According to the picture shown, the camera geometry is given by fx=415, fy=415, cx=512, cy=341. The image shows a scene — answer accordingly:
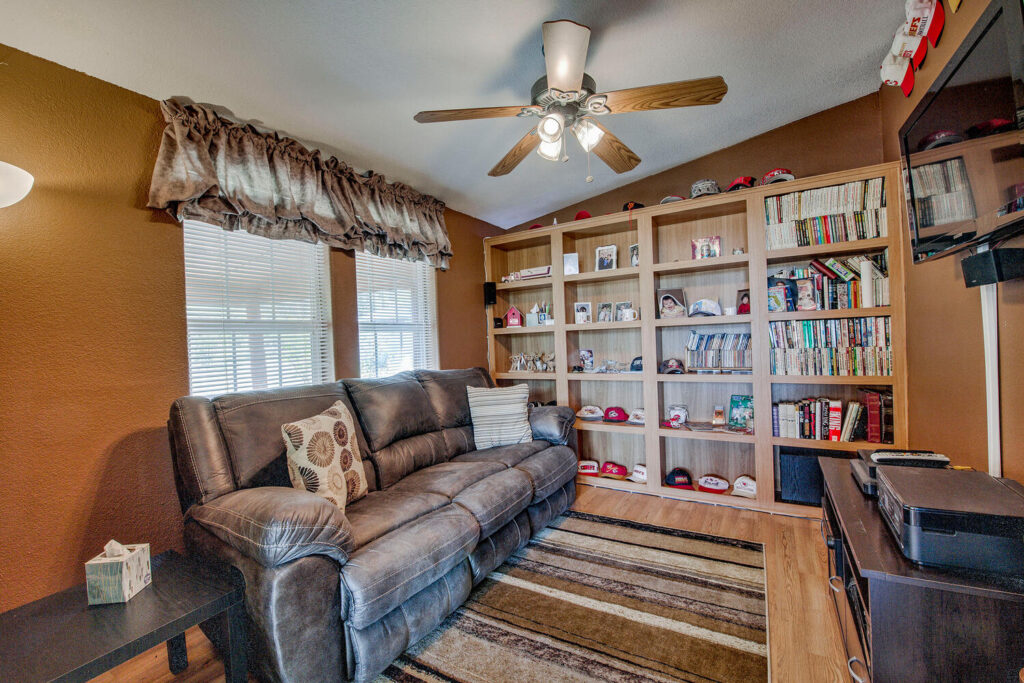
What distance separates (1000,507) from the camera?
3.52ft

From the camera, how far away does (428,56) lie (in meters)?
1.82

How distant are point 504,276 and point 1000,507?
3.45 m

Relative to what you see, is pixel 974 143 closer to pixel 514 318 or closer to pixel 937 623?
pixel 937 623

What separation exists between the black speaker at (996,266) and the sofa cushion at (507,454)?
209 cm

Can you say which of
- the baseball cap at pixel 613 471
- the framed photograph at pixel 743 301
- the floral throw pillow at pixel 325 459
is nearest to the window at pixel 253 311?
the floral throw pillow at pixel 325 459

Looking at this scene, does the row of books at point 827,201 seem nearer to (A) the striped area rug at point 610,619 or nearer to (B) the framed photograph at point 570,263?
(B) the framed photograph at point 570,263

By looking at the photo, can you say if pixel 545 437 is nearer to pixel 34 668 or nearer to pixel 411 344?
pixel 411 344

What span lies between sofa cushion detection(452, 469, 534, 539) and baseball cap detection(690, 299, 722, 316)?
5.80 ft

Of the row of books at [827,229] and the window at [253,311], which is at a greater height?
the row of books at [827,229]

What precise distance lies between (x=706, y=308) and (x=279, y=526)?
9.39ft

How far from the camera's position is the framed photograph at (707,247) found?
3050 mm

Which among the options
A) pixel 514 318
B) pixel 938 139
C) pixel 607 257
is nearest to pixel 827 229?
pixel 938 139

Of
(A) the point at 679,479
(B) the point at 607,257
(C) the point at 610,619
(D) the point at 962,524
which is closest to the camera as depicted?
(D) the point at 962,524

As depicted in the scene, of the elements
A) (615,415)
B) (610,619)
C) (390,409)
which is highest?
(390,409)
